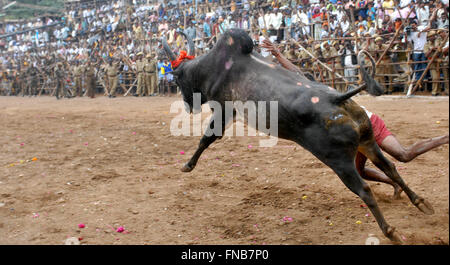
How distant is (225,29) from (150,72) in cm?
576

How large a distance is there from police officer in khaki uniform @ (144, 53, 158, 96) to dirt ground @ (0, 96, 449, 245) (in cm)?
1266

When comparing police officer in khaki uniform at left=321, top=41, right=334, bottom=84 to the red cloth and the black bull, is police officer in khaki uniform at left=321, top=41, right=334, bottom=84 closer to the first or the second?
the red cloth

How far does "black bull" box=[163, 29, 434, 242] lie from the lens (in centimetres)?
346

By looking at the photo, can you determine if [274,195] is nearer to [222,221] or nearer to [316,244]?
[222,221]

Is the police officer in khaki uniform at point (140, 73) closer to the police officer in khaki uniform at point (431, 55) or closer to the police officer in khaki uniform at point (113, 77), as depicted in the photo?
the police officer in khaki uniform at point (113, 77)

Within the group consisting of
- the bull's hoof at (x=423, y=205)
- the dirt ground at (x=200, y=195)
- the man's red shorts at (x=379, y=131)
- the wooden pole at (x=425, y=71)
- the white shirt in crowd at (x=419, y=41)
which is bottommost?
the dirt ground at (x=200, y=195)

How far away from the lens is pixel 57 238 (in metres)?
4.02

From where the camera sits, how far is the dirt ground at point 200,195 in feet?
13.3

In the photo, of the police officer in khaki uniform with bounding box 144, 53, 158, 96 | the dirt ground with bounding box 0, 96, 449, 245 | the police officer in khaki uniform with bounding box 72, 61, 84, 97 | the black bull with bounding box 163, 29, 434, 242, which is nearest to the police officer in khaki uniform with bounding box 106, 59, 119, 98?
the police officer in khaki uniform with bounding box 144, 53, 158, 96

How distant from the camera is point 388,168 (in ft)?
13.0

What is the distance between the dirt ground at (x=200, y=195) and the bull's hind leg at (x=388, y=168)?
0.65 ft

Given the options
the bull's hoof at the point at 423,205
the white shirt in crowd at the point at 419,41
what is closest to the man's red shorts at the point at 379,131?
the bull's hoof at the point at 423,205

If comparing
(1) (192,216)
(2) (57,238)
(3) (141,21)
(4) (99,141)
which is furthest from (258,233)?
(3) (141,21)

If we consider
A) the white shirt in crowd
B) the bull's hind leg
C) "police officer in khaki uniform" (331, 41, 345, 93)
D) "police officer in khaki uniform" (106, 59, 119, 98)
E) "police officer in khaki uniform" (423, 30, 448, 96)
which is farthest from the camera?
"police officer in khaki uniform" (106, 59, 119, 98)
